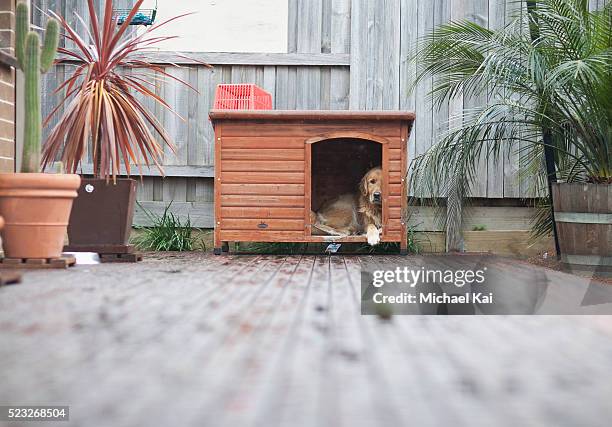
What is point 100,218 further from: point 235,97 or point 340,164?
point 340,164

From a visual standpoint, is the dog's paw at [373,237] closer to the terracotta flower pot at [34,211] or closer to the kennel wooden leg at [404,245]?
the kennel wooden leg at [404,245]

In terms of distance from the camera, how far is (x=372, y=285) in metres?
3.47

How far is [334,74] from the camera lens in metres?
5.97

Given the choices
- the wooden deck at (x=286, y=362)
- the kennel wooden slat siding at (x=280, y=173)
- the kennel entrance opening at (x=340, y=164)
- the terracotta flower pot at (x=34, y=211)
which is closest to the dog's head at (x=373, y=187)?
the kennel wooden slat siding at (x=280, y=173)

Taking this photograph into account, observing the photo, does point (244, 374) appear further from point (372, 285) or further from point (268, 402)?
point (372, 285)

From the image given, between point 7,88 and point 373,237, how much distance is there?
8.75ft

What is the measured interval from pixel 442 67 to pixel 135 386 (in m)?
4.03

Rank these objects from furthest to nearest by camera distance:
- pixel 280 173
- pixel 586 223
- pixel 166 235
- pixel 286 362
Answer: pixel 166 235, pixel 280 173, pixel 586 223, pixel 286 362

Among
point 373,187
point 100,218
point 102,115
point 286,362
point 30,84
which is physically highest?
point 30,84

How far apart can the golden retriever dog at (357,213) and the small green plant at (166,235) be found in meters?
1.06

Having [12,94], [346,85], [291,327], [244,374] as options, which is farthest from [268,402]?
[346,85]

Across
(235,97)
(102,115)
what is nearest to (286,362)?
(102,115)

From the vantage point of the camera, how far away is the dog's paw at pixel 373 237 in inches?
203

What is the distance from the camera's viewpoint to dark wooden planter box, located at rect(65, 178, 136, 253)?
4.51m
